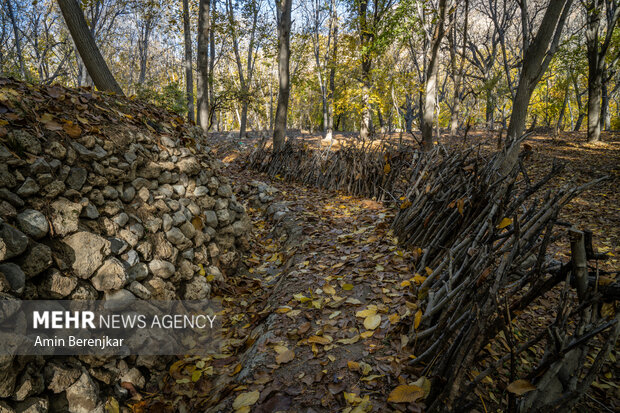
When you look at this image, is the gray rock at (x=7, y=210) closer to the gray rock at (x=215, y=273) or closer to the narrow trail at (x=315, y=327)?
the narrow trail at (x=315, y=327)

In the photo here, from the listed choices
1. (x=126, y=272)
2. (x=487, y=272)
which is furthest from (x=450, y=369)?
(x=126, y=272)

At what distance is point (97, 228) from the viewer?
2303mm

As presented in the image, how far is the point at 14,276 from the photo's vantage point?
1.70 metres

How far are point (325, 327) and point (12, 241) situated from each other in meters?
1.95

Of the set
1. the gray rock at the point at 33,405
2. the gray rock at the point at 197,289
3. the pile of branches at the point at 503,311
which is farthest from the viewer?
the gray rock at the point at 197,289

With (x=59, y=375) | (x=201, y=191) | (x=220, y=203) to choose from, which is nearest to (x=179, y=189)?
(x=201, y=191)

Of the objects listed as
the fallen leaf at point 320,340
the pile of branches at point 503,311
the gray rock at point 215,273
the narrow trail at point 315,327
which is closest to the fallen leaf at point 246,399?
the narrow trail at point 315,327

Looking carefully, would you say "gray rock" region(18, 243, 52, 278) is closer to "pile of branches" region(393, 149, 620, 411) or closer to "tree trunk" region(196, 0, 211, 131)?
"pile of branches" region(393, 149, 620, 411)

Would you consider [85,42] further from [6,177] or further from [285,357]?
[285,357]

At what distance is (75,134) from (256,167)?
4.80 meters

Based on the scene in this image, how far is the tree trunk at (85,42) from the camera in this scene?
13.9ft

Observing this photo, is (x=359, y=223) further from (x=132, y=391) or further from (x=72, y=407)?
(x=72, y=407)

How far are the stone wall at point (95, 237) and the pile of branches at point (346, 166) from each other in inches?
90.5

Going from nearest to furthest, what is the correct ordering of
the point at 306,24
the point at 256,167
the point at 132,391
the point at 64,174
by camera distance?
the point at 132,391, the point at 64,174, the point at 256,167, the point at 306,24
